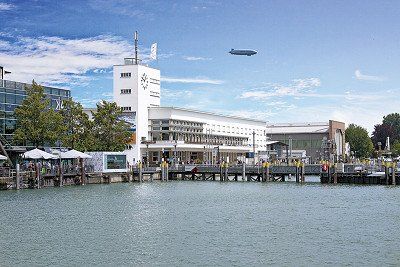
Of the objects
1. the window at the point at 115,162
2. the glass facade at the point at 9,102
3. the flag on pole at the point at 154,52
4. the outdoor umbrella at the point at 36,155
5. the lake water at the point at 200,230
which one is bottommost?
the lake water at the point at 200,230

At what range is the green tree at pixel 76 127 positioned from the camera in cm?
10175

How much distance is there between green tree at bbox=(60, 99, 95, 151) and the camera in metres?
102

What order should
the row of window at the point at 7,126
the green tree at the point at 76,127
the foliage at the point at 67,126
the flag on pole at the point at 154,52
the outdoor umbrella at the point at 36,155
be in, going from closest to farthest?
1. the outdoor umbrella at the point at 36,155
2. the foliage at the point at 67,126
3. the row of window at the point at 7,126
4. the green tree at the point at 76,127
5. the flag on pole at the point at 154,52

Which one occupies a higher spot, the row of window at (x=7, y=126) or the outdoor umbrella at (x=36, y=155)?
the row of window at (x=7, y=126)

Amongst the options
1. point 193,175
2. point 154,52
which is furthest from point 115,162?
point 154,52

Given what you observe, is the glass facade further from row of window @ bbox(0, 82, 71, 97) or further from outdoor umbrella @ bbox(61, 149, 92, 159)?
outdoor umbrella @ bbox(61, 149, 92, 159)

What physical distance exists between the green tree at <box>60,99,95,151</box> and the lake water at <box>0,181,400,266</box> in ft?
111

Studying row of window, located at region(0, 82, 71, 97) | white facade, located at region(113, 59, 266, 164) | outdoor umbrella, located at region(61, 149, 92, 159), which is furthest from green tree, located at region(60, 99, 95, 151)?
white facade, located at region(113, 59, 266, 164)

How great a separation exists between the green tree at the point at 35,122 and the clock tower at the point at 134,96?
44482mm

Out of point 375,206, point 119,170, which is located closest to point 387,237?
point 375,206

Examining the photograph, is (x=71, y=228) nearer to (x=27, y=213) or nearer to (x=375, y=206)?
(x=27, y=213)

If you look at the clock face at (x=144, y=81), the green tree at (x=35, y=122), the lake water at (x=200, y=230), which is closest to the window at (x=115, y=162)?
the green tree at (x=35, y=122)

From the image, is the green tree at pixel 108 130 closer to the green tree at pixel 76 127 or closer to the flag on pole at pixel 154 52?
the green tree at pixel 76 127

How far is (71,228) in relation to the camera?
43.9m
